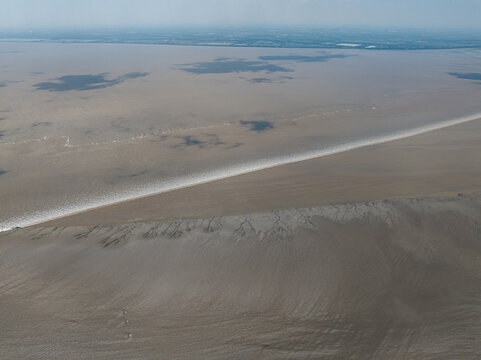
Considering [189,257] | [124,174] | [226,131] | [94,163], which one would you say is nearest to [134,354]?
[189,257]

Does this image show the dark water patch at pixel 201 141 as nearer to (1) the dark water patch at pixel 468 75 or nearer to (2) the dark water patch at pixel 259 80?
(2) the dark water patch at pixel 259 80

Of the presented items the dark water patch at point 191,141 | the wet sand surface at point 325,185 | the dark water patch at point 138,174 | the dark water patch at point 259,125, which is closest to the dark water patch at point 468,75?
the wet sand surface at point 325,185

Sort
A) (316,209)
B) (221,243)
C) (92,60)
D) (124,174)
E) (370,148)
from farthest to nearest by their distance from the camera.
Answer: (92,60)
(370,148)
(124,174)
(316,209)
(221,243)

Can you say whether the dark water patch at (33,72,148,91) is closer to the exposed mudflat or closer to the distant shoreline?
the exposed mudflat

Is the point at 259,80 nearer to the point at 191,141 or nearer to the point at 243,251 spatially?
the point at 191,141

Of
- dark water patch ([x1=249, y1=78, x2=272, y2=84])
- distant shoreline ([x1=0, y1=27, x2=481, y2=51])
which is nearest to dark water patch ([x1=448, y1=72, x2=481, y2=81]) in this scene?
dark water patch ([x1=249, y1=78, x2=272, y2=84])

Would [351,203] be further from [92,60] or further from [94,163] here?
[92,60]

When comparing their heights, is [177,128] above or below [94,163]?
above
